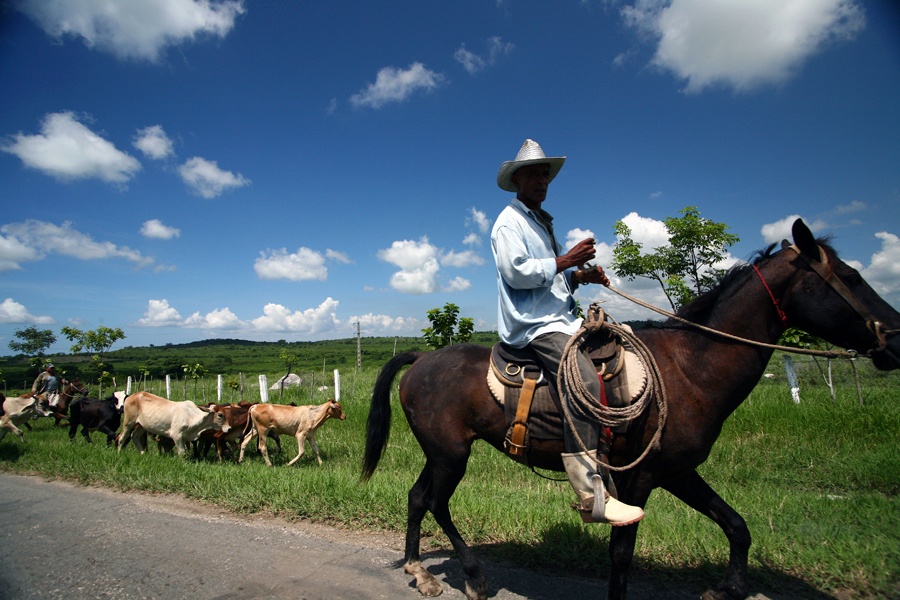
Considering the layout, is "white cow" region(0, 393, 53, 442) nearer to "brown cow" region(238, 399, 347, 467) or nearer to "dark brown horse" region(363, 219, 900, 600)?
"brown cow" region(238, 399, 347, 467)

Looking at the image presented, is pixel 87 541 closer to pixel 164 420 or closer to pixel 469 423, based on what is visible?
pixel 469 423


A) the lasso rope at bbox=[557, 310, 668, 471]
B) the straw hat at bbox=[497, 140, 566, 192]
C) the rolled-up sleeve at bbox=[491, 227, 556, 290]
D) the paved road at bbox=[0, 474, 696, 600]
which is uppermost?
the straw hat at bbox=[497, 140, 566, 192]

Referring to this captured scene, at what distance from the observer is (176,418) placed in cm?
952

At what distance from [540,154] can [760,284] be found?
1.70 m

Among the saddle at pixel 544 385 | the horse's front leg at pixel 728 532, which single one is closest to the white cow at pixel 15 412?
the saddle at pixel 544 385

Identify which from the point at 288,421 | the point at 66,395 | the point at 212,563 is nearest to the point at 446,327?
the point at 288,421

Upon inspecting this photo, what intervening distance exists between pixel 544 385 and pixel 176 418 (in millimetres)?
9331

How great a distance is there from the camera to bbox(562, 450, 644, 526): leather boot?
8.47 ft

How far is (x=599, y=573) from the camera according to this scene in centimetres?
Result: 345

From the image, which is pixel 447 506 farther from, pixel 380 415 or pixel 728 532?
pixel 728 532

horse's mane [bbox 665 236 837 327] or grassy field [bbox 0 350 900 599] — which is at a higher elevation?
horse's mane [bbox 665 236 837 327]

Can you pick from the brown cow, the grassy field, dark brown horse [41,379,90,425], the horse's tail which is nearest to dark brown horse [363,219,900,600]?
the grassy field

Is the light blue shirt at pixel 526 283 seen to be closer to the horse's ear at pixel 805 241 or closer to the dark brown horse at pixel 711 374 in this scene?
the dark brown horse at pixel 711 374

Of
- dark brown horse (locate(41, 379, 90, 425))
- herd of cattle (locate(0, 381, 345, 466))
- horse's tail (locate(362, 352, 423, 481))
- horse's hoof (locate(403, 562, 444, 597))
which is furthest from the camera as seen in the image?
dark brown horse (locate(41, 379, 90, 425))
